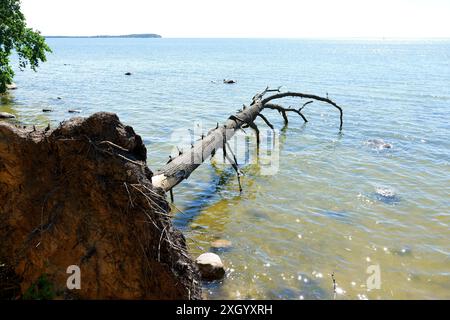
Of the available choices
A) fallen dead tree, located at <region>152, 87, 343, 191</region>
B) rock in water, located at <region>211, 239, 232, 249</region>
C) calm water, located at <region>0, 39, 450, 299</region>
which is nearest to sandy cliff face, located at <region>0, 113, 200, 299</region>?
calm water, located at <region>0, 39, 450, 299</region>

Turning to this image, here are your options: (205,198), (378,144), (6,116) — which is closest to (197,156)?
(205,198)

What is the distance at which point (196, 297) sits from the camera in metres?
6.48

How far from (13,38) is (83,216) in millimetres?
25721

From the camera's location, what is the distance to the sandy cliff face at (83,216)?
6.04 metres

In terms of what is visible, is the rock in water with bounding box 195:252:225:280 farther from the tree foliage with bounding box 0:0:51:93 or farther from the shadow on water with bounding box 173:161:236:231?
the tree foliage with bounding box 0:0:51:93

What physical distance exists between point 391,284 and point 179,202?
21.8 ft

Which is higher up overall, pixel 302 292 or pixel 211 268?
pixel 211 268

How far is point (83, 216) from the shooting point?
240 inches

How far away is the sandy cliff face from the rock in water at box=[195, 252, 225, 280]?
219cm

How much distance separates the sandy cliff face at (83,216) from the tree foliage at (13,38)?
927 inches

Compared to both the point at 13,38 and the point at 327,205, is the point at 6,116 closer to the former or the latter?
the point at 13,38
